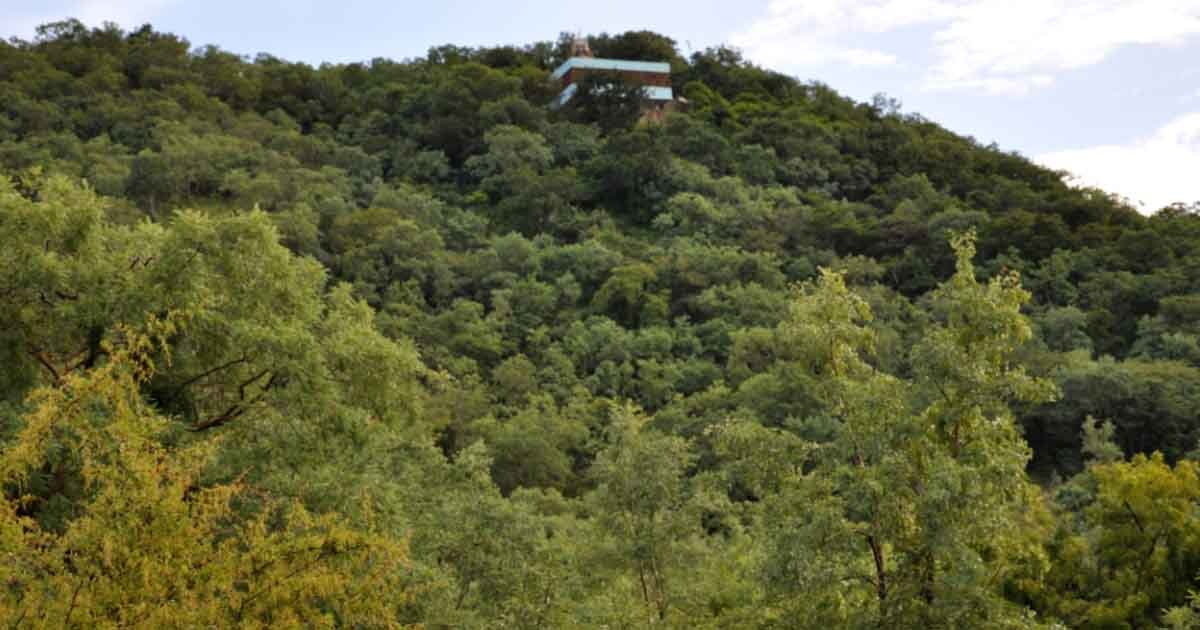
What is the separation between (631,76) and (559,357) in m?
29.8

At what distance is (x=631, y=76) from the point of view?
5866cm

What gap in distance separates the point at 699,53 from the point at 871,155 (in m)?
16.8

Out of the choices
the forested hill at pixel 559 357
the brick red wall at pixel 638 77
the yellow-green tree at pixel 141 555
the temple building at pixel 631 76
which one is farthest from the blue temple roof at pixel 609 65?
the yellow-green tree at pixel 141 555

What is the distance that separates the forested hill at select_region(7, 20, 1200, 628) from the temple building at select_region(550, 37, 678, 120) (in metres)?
1.21

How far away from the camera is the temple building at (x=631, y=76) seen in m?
57.5

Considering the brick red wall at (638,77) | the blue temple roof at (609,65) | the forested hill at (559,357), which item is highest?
the blue temple roof at (609,65)

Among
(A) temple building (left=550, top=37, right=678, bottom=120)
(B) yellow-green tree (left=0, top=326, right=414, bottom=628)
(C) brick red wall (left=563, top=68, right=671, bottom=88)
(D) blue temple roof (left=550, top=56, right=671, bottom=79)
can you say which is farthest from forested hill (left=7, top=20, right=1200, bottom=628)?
(D) blue temple roof (left=550, top=56, right=671, bottom=79)

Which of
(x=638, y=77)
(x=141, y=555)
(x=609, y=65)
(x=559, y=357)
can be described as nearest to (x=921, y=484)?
(x=141, y=555)

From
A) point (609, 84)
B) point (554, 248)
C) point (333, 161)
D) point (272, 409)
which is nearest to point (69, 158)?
point (333, 161)

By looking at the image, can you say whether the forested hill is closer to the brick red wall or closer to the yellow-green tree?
the yellow-green tree

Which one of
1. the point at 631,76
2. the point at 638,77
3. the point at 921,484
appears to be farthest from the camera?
the point at 638,77

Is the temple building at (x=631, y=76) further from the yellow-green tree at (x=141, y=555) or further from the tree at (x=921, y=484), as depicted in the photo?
the yellow-green tree at (x=141, y=555)

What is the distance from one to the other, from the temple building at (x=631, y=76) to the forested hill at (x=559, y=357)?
1206 mm

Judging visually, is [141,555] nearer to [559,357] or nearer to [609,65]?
[559,357]
